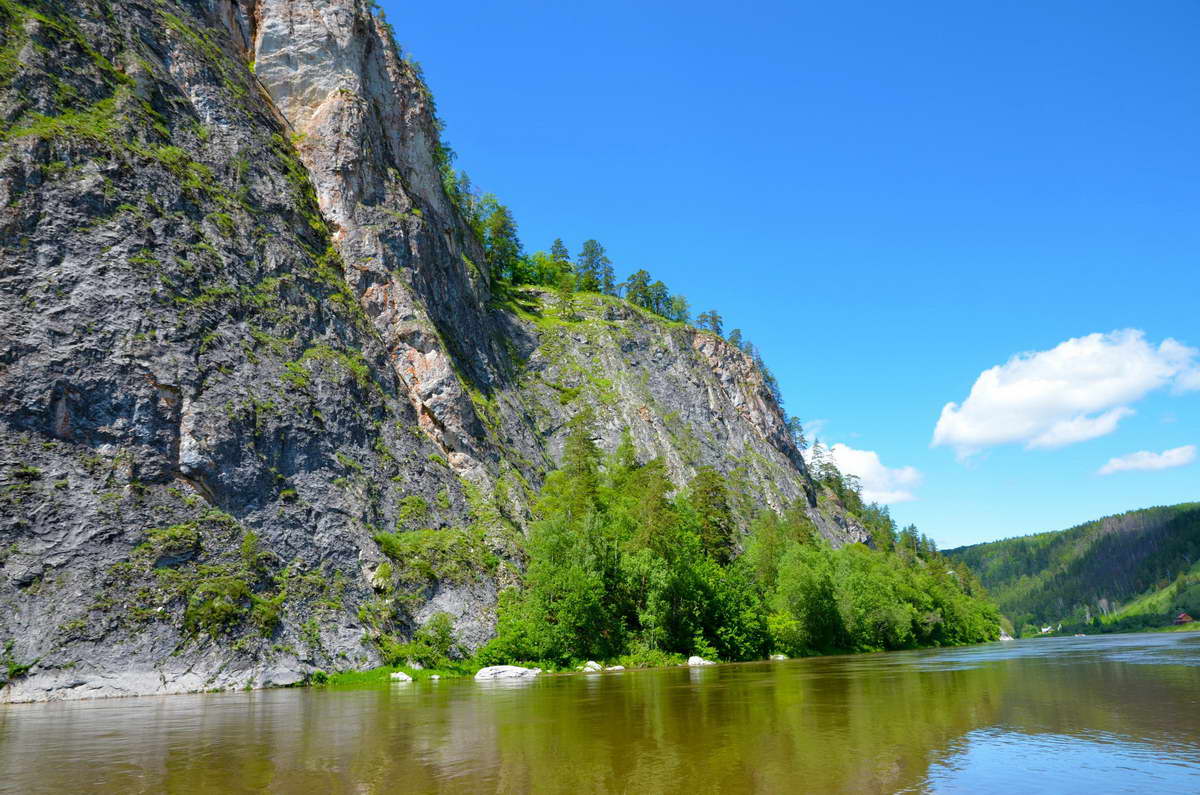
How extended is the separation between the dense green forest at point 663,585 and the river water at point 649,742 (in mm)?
21974

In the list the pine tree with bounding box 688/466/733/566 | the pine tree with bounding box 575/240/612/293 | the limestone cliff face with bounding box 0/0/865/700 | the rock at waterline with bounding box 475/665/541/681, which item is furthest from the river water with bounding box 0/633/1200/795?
the pine tree with bounding box 575/240/612/293

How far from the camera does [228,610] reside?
3772 cm

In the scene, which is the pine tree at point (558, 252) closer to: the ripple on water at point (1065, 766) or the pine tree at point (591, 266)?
the pine tree at point (591, 266)

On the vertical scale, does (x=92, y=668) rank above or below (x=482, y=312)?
below

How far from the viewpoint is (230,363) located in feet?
158

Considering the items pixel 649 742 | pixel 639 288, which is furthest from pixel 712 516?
pixel 639 288

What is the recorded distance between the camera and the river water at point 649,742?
36.4ft

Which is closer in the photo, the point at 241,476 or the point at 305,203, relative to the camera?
the point at 241,476

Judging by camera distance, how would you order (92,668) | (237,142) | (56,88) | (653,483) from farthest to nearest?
(237,142) → (653,483) → (56,88) → (92,668)

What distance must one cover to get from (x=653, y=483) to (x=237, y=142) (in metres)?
45.1

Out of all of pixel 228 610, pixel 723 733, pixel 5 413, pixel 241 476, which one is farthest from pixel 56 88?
pixel 723 733

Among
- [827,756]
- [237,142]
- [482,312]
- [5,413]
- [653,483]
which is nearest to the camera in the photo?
[827,756]

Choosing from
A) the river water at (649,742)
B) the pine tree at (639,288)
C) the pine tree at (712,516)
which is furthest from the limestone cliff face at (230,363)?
the pine tree at (639,288)

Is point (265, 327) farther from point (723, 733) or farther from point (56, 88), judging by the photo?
point (723, 733)
